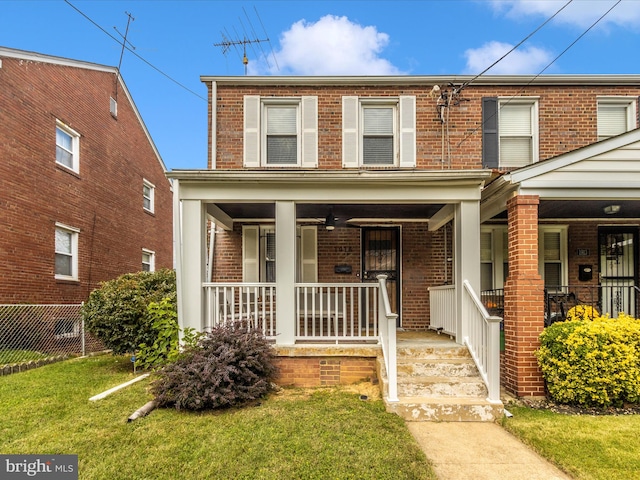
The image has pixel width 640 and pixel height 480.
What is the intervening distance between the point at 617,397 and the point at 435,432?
8.20ft

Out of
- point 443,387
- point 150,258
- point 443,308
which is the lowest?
point 443,387

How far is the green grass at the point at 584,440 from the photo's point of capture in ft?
11.2

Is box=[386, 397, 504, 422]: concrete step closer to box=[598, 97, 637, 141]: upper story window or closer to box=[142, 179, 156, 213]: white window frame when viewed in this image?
box=[598, 97, 637, 141]: upper story window

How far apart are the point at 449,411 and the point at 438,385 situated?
1.51ft

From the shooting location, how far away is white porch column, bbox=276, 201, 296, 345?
5865mm

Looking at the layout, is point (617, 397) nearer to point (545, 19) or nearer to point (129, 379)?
point (545, 19)

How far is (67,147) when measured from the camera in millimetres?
10703

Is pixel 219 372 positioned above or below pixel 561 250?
below

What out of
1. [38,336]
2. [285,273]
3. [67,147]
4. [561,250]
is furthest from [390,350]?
[67,147]

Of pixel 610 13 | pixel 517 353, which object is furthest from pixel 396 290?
pixel 610 13

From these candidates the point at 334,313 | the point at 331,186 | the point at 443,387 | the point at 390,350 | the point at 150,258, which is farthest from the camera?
the point at 150,258

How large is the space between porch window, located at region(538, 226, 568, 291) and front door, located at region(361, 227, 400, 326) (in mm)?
2991

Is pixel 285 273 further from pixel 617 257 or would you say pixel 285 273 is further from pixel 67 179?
pixel 67 179

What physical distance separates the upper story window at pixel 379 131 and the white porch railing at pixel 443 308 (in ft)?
9.04
